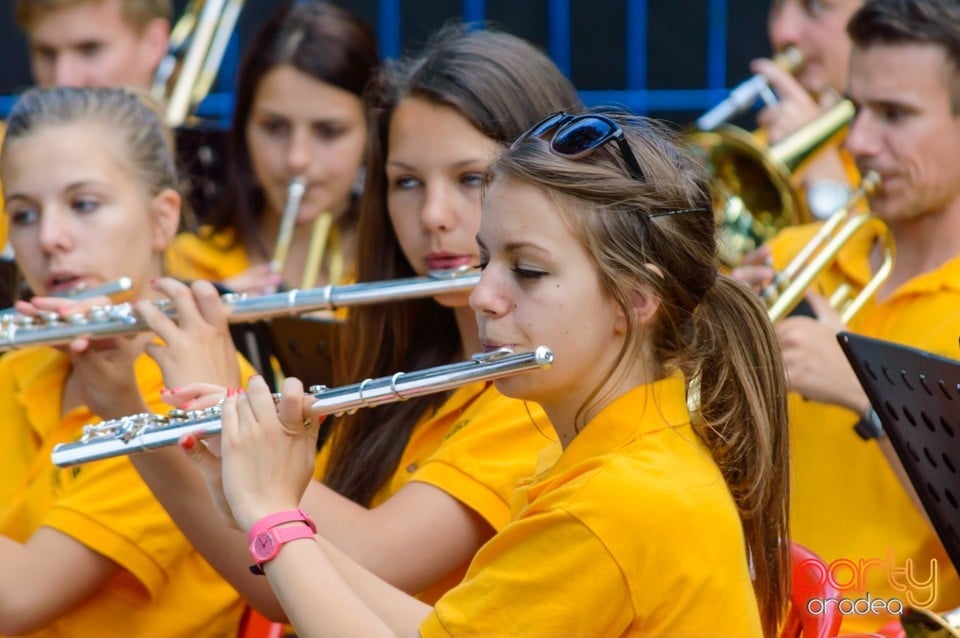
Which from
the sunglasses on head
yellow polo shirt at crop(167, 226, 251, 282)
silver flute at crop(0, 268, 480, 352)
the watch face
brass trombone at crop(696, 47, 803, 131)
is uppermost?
the sunglasses on head

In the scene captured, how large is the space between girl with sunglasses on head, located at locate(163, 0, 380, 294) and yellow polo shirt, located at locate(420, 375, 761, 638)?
68.7 inches

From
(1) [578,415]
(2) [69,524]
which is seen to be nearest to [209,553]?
(2) [69,524]

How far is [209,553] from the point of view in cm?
183

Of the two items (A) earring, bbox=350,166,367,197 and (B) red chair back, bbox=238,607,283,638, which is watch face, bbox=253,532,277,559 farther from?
(A) earring, bbox=350,166,367,197

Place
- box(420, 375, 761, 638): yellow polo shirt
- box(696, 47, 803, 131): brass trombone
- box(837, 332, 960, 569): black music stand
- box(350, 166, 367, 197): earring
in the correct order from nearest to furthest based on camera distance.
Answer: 1. box(420, 375, 761, 638): yellow polo shirt
2. box(837, 332, 960, 569): black music stand
3. box(350, 166, 367, 197): earring
4. box(696, 47, 803, 131): brass trombone

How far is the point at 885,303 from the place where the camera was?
2369 mm

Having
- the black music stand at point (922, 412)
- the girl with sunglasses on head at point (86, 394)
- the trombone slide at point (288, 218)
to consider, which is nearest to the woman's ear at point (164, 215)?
the girl with sunglasses on head at point (86, 394)

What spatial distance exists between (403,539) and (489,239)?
503mm

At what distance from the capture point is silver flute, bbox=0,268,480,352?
1.99 metres

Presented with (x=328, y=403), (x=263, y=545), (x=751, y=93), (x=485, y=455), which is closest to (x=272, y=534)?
(x=263, y=545)

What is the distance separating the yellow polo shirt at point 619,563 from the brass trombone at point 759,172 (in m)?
1.61

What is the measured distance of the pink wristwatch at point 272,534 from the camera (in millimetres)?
1448

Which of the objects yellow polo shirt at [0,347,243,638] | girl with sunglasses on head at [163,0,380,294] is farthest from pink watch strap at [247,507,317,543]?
girl with sunglasses on head at [163,0,380,294]

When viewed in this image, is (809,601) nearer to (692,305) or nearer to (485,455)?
(692,305)
